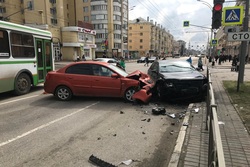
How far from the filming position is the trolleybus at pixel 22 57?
8.53 meters

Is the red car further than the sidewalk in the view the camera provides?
Yes

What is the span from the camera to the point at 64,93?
839 cm

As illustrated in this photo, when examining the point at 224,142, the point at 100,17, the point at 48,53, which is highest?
the point at 100,17

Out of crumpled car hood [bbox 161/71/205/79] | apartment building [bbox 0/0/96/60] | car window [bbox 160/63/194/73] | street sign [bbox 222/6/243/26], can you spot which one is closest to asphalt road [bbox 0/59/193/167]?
crumpled car hood [bbox 161/71/205/79]

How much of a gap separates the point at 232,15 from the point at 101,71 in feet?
19.7

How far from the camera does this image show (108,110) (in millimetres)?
7125

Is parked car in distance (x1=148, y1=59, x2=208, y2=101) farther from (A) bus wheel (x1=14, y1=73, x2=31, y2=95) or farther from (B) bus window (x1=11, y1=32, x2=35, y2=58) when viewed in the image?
(B) bus window (x1=11, y1=32, x2=35, y2=58)

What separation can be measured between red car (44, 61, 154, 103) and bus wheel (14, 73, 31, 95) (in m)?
1.76

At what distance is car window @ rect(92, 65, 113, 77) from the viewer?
8.26 metres

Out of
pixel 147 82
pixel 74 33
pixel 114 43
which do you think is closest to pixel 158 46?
pixel 114 43

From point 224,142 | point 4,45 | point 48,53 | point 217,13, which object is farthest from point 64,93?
point 217,13

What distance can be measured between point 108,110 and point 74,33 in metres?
45.8

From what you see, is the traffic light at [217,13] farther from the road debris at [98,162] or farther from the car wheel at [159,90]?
the road debris at [98,162]

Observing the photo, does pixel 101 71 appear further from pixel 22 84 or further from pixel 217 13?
pixel 217 13
